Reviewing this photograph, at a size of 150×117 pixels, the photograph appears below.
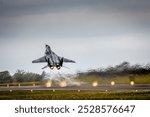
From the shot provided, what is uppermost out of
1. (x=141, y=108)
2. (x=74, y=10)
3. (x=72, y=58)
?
(x=74, y=10)

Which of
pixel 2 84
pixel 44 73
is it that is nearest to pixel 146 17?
pixel 44 73

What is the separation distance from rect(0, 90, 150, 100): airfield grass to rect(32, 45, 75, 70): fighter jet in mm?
603

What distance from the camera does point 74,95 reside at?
1623 centimetres

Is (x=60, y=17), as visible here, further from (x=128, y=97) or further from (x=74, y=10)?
(x=128, y=97)

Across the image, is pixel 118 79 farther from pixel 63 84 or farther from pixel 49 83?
pixel 49 83

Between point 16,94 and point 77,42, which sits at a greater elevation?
point 77,42

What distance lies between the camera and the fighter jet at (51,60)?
53.5 feet

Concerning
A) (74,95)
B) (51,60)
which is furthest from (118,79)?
(51,60)

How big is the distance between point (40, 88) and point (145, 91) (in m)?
2.42

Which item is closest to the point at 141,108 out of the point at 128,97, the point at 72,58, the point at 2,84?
the point at 128,97

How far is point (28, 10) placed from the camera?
16406 millimetres

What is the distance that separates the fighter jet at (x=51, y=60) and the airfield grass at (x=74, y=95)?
60 cm

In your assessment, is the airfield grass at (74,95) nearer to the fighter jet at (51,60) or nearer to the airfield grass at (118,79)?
the airfield grass at (118,79)

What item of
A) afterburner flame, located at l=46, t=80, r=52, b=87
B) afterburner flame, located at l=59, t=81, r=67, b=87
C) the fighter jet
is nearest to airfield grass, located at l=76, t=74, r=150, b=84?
afterburner flame, located at l=59, t=81, r=67, b=87
